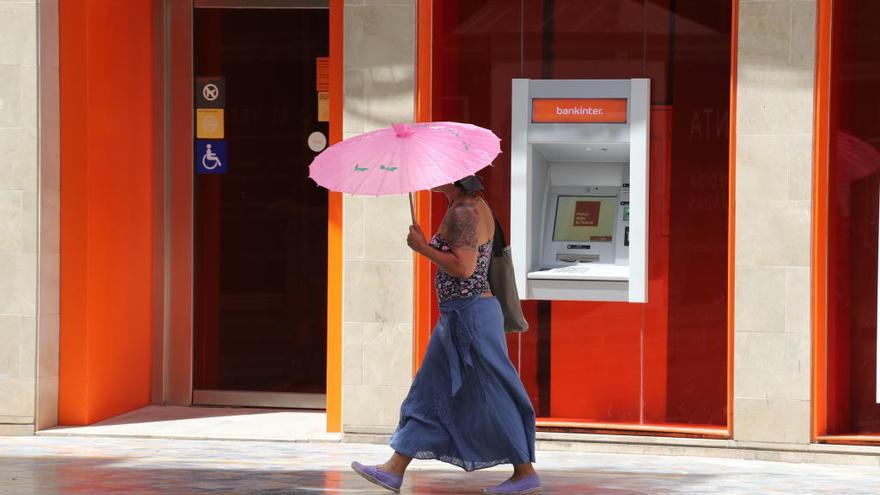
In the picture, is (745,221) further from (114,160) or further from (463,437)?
(114,160)

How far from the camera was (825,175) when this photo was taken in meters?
8.03

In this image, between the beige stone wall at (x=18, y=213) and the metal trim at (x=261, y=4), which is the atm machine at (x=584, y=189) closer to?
the metal trim at (x=261, y=4)

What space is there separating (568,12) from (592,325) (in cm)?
184

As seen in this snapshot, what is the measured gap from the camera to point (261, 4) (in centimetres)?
970

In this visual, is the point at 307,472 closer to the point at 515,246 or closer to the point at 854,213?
the point at 515,246

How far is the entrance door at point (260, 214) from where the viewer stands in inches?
381

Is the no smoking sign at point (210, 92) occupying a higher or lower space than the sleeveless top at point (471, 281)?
higher

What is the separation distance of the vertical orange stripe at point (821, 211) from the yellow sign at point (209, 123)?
13.2 ft

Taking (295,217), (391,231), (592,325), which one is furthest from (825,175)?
(295,217)

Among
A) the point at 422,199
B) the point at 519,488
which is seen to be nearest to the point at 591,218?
the point at 422,199

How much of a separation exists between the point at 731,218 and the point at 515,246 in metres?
1.24

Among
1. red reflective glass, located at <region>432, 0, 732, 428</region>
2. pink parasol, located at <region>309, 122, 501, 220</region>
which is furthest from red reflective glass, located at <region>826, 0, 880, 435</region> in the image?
pink parasol, located at <region>309, 122, 501, 220</region>

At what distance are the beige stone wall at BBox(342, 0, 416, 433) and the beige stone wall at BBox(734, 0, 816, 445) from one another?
75.6 inches

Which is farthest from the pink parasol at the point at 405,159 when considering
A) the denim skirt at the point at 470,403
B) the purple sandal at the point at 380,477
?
the purple sandal at the point at 380,477
